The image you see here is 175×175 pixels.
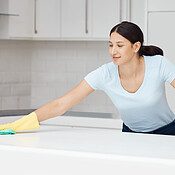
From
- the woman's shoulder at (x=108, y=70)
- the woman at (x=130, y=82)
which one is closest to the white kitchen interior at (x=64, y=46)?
the woman at (x=130, y=82)

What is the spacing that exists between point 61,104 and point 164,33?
4.71 ft

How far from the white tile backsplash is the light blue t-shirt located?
1.61m

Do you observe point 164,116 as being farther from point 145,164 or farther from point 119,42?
point 145,164

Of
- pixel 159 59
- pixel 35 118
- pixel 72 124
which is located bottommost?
pixel 72 124

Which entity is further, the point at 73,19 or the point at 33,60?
the point at 33,60

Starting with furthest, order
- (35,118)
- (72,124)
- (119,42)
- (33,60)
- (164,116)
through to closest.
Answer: (33,60) → (72,124) → (164,116) → (119,42) → (35,118)

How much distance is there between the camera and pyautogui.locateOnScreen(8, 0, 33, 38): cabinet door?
3.90 meters

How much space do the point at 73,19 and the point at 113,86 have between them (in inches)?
66.3

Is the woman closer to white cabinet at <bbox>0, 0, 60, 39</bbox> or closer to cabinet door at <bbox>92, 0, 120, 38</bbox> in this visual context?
cabinet door at <bbox>92, 0, 120, 38</bbox>

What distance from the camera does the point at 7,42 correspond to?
4164mm

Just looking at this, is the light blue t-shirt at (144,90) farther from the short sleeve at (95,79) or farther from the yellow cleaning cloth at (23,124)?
the yellow cleaning cloth at (23,124)

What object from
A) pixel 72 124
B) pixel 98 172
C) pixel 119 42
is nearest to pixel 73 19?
pixel 72 124

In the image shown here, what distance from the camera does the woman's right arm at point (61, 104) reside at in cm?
232

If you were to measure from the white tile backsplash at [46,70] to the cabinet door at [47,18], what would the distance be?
253 millimetres
